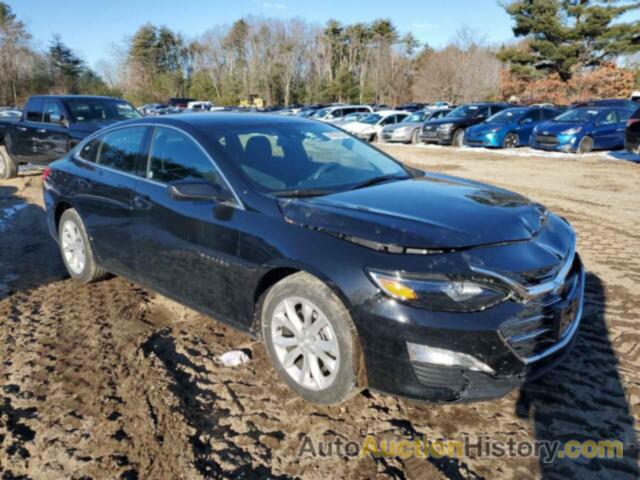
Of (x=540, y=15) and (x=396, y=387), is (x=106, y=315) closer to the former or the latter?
(x=396, y=387)

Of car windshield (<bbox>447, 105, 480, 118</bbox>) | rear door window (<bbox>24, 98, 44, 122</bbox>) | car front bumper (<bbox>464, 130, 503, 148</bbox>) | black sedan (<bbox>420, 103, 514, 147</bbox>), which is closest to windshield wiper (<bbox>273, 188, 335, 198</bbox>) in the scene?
rear door window (<bbox>24, 98, 44, 122</bbox>)

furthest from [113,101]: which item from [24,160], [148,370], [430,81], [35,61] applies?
[35,61]

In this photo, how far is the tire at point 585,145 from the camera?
15.3 m

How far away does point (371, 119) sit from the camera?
24.4 m

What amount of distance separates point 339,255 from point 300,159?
4.22ft

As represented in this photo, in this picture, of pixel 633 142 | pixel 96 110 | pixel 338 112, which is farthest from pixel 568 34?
pixel 96 110

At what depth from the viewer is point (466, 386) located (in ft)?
8.04

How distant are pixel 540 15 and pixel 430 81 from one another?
50.7 ft

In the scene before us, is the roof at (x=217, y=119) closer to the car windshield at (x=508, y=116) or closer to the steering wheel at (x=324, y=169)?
the steering wheel at (x=324, y=169)

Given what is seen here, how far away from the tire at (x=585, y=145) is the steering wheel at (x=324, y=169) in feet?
46.3

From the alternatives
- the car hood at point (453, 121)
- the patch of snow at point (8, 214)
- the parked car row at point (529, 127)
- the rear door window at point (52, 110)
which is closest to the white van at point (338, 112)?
the parked car row at point (529, 127)

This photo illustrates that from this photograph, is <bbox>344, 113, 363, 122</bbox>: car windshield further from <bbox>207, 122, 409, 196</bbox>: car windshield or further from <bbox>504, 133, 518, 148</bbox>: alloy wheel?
<bbox>207, 122, 409, 196</bbox>: car windshield

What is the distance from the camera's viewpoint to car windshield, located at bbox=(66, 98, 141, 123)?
9625 mm

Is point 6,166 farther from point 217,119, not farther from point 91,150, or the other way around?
point 217,119
